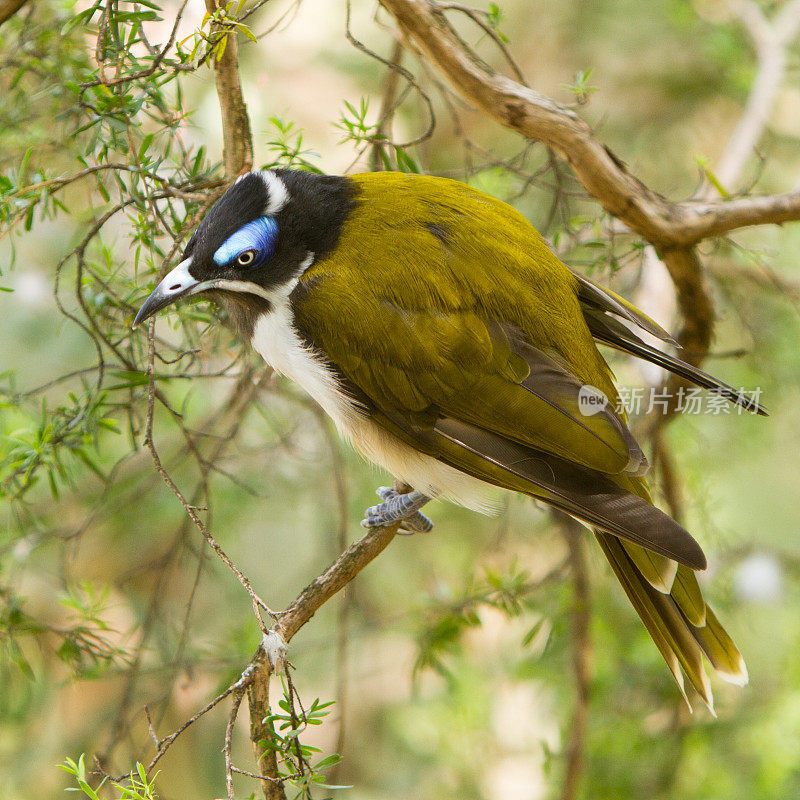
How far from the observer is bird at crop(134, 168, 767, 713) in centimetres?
165

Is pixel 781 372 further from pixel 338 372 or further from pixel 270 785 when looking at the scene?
pixel 270 785

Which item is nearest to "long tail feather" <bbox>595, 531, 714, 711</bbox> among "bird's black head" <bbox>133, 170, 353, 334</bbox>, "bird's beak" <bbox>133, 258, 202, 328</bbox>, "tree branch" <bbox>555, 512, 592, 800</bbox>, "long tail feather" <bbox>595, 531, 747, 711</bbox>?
"long tail feather" <bbox>595, 531, 747, 711</bbox>

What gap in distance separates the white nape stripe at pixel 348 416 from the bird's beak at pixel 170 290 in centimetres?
20

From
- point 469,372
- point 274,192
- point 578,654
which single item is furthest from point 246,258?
point 578,654

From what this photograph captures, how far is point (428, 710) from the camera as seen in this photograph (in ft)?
10.7

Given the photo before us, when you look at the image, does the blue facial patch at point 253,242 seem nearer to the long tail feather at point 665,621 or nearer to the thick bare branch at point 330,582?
the thick bare branch at point 330,582

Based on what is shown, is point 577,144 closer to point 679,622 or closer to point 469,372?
point 469,372

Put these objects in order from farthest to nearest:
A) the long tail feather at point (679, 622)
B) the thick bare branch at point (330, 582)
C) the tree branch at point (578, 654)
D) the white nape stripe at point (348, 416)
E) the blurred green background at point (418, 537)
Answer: the tree branch at point (578, 654) < the blurred green background at point (418, 537) < the long tail feather at point (679, 622) < the white nape stripe at point (348, 416) < the thick bare branch at point (330, 582)

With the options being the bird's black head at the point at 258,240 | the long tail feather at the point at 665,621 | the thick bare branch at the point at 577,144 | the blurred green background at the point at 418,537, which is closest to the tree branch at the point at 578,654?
the blurred green background at the point at 418,537

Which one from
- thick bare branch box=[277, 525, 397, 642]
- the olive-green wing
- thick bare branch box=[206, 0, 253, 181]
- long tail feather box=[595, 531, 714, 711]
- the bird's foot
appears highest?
thick bare branch box=[206, 0, 253, 181]

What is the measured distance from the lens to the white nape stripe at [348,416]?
1747mm

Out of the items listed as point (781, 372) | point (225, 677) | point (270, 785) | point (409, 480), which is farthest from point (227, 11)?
point (781, 372)

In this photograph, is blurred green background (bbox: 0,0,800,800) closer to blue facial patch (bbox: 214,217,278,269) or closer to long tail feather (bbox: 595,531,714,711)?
blue facial patch (bbox: 214,217,278,269)

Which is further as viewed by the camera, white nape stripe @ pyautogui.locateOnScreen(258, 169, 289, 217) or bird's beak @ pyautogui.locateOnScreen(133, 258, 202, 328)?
white nape stripe @ pyautogui.locateOnScreen(258, 169, 289, 217)
